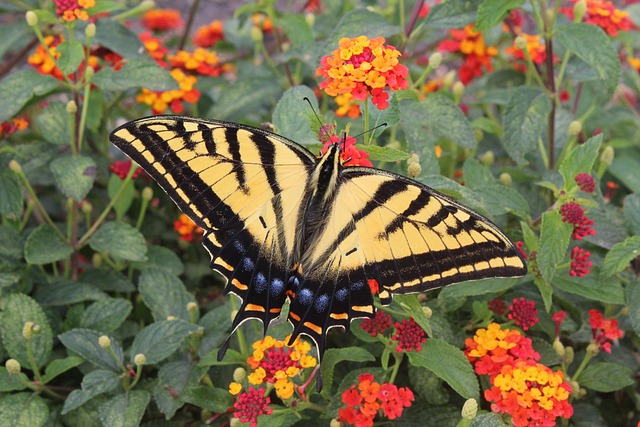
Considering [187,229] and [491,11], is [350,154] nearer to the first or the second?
[491,11]

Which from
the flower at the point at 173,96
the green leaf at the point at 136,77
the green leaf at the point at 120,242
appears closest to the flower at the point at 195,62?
the flower at the point at 173,96

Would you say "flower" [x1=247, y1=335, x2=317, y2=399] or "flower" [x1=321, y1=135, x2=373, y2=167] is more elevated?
"flower" [x1=321, y1=135, x2=373, y2=167]

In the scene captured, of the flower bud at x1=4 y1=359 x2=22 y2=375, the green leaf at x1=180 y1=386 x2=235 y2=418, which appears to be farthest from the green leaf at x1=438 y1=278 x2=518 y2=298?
the flower bud at x1=4 y1=359 x2=22 y2=375

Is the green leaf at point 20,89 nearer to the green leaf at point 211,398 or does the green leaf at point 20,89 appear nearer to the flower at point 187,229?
the flower at point 187,229

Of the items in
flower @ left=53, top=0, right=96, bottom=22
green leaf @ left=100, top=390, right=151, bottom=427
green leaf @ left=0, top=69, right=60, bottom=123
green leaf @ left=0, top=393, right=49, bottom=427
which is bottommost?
green leaf @ left=100, top=390, right=151, bottom=427

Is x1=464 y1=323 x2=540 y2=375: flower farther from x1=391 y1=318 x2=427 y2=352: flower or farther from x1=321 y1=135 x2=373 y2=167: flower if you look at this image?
x1=321 y1=135 x2=373 y2=167: flower

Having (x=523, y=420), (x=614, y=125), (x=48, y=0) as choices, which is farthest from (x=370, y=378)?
(x=48, y=0)

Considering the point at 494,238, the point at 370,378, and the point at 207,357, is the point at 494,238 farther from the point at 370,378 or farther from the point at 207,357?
the point at 207,357
